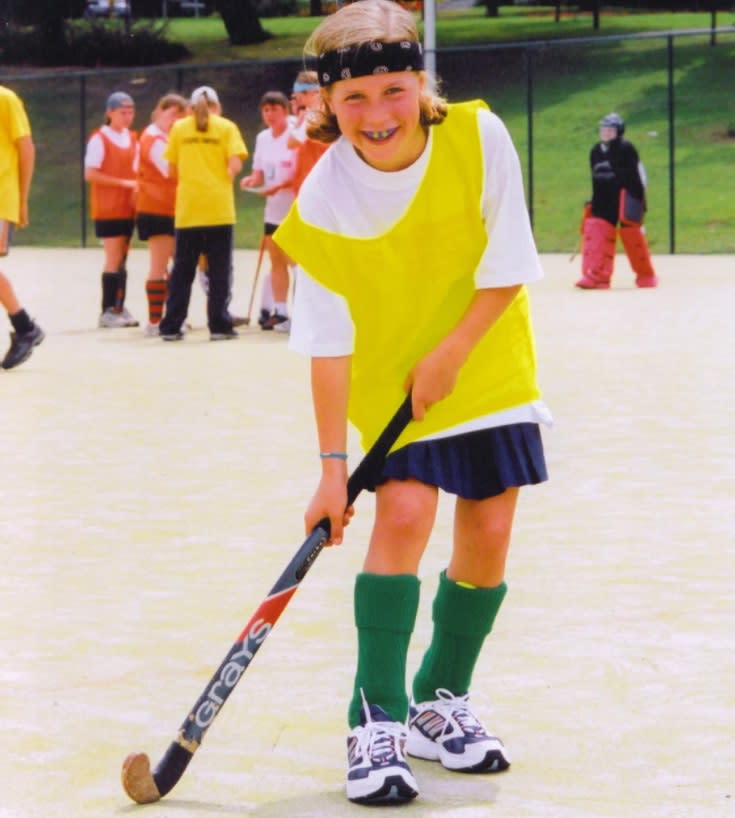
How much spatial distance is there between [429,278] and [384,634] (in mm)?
669

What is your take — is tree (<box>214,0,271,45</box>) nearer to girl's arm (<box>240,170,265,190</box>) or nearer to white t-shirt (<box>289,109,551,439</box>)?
girl's arm (<box>240,170,265,190</box>)

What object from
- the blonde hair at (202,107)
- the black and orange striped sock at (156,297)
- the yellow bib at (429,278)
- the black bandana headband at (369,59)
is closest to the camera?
the black bandana headband at (369,59)

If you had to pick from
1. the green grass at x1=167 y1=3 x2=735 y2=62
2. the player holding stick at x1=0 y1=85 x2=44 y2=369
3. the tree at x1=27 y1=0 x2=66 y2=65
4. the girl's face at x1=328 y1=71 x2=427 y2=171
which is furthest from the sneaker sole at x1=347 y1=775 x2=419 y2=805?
the tree at x1=27 y1=0 x2=66 y2=65

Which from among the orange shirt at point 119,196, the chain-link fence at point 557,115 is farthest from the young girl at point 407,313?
the chain-link fence at point 557,115

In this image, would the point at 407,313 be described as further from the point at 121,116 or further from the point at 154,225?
the point at 121,116

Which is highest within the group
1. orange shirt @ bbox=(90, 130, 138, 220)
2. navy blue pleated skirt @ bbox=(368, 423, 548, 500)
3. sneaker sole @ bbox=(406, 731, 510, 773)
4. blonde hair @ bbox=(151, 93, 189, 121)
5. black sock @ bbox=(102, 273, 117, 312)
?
blonde hair @ bbox=(151, 93, 189, 121)

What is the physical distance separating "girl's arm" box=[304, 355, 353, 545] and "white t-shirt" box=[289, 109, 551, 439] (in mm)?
32

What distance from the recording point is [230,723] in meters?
4.07

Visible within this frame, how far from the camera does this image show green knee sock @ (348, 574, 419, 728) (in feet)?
12.0

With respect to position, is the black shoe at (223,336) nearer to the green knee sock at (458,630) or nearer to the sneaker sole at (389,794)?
the green knee sock at (458,630)

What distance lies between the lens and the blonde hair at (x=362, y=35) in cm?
362

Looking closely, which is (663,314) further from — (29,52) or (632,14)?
(632,14)

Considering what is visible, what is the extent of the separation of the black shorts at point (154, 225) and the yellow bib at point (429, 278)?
9.71 m

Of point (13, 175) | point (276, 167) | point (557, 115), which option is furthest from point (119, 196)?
point (557, 115)
